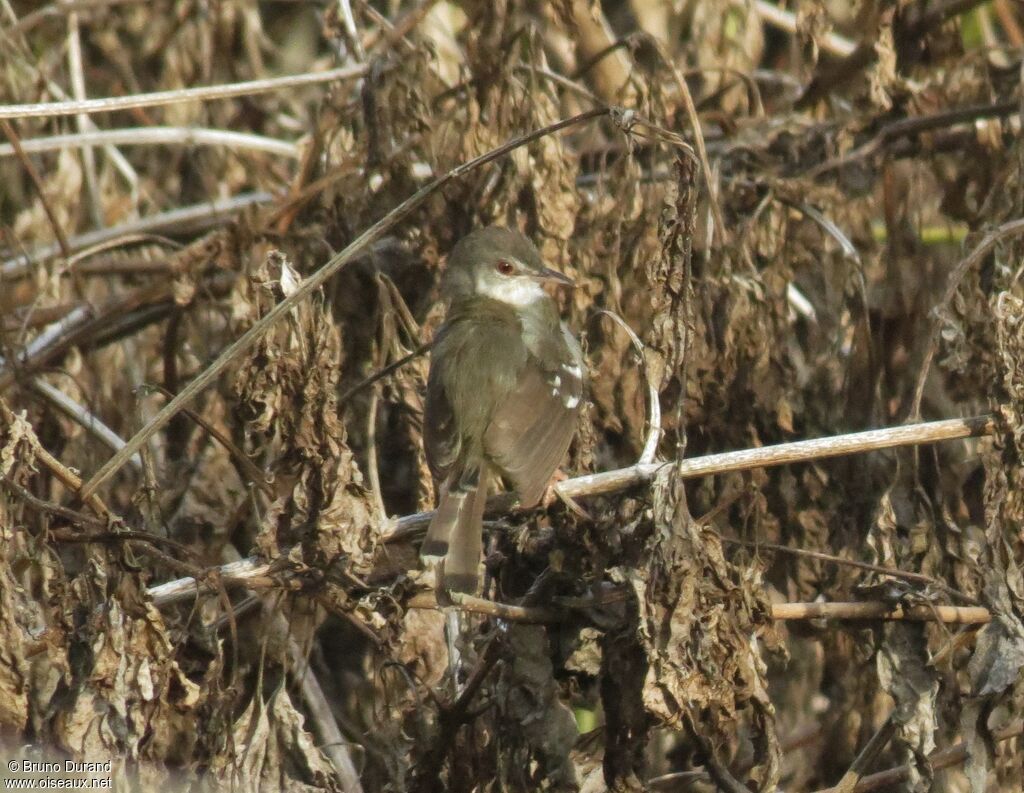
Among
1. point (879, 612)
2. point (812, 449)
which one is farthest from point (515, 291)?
point (879, 612)

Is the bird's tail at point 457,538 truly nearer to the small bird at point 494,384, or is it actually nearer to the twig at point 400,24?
the small bird at point 494,384

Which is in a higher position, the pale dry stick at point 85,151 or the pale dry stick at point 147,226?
the pale dry stick at point 85,151

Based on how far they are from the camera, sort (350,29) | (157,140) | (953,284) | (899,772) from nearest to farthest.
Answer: (953,284) < (899,772) < (350,29) < (157,140)

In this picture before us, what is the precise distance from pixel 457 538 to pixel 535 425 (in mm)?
715

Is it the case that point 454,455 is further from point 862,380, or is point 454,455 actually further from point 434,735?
point 862,380

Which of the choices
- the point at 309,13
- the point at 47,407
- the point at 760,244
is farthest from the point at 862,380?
the point at 309,13

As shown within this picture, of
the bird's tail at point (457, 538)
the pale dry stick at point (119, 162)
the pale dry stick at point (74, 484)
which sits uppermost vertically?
the pale dry stick at point (119, 162)

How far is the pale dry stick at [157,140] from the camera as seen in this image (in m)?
6.09

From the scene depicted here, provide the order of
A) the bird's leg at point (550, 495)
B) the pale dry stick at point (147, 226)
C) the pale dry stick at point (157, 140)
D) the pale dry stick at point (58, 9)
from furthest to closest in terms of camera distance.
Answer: the pale dry stick at point (58, 9), the pale dry stick at point (147, 226), the pale dry stick at point (157, 140), the bird's leg at point (550, 495)

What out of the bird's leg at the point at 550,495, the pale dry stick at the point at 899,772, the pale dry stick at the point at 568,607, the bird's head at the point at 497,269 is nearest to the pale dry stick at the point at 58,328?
the bird's head at the point at 497,269

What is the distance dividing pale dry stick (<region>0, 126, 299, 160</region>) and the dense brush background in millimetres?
308

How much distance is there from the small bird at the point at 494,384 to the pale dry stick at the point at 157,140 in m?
1.79

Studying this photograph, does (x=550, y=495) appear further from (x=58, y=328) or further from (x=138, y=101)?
(x=58, y=328)

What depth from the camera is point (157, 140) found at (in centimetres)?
632
